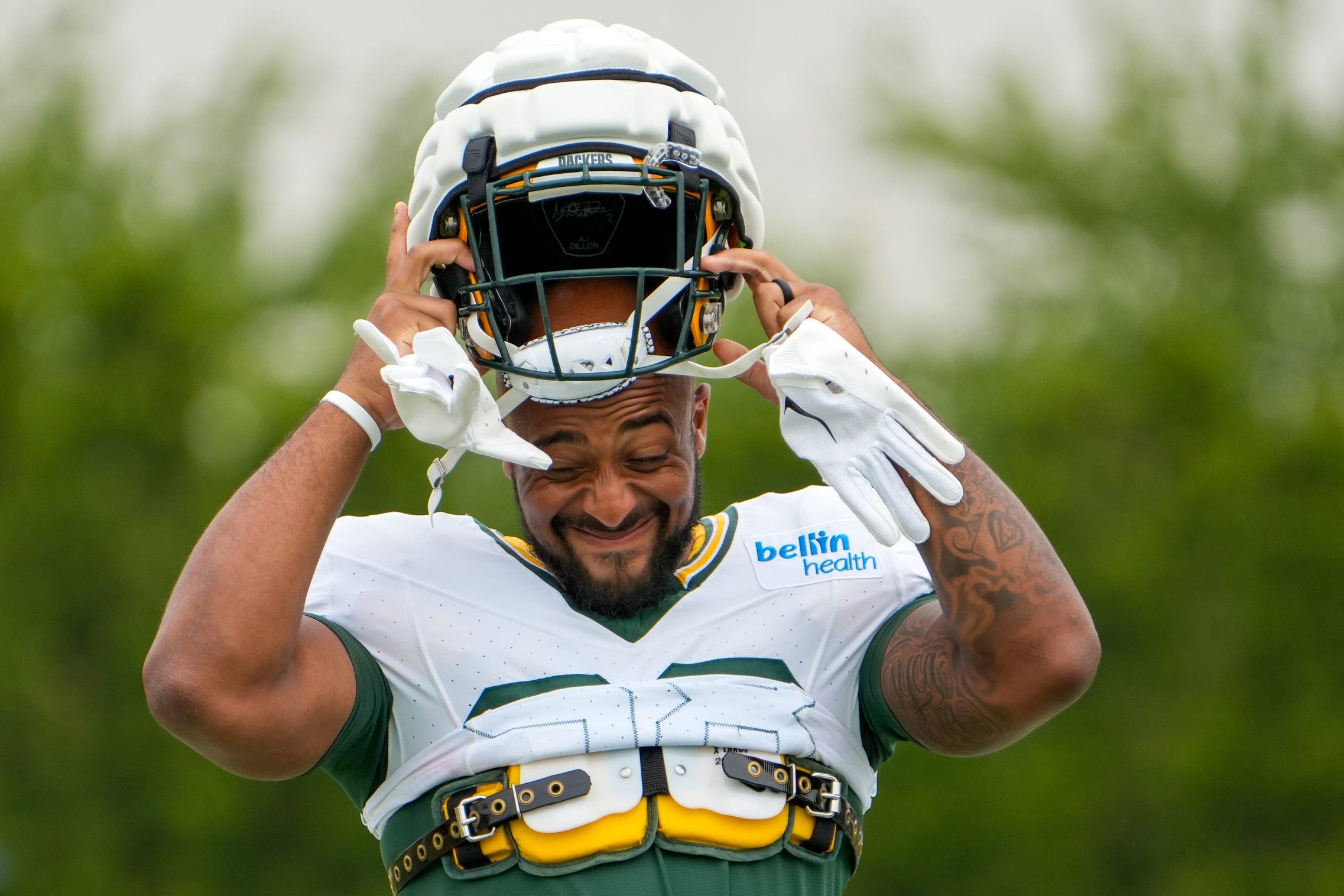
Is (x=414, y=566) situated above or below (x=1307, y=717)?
above

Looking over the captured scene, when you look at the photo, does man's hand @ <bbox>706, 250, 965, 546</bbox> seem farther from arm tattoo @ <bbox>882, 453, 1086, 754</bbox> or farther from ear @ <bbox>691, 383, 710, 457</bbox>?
ear @ <bbox>691, 383, 710, 457</bbox>

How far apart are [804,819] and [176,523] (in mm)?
8095

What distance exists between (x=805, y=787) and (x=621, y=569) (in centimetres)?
43

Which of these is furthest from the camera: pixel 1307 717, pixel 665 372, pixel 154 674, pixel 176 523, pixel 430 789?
pixel 176 523

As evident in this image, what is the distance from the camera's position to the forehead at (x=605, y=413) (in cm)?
274

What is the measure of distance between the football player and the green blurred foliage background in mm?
6537

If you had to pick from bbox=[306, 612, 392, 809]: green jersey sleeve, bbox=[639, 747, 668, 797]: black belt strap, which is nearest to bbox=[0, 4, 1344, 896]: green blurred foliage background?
bbox=[306, 612, 392, 809]: green jersey sleeve

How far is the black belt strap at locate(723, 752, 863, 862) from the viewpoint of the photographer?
2.56 metres

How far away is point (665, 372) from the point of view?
279cm

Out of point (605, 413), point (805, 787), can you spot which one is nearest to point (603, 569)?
point (605, 413)

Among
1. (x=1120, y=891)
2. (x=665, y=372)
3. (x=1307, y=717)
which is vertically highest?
(x=665, y=372)

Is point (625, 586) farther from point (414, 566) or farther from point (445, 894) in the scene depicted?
point (445, 894)

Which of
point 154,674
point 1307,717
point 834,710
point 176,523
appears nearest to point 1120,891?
point 1307,717

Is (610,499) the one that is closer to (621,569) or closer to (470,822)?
(621,569)
